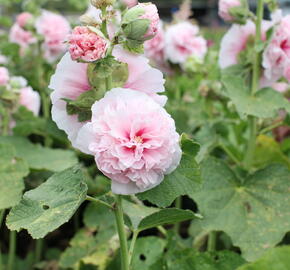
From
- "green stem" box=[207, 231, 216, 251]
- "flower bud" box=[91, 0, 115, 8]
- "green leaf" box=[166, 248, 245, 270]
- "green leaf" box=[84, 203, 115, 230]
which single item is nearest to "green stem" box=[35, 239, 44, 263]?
"green leaf" box=[84, 203, 115, 230]

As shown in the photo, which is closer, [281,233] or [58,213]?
[58,213]

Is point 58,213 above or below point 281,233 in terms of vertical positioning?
above

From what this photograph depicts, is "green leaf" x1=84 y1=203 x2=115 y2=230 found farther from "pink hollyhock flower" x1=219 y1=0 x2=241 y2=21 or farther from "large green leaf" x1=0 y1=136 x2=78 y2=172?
"pink hollyhock flower" x1=219 y1=0 x2=241 y2=21

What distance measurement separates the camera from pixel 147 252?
1.47 m

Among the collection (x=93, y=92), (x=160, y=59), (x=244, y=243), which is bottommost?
(x=160, y=59)

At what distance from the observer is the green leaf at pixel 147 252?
1430 millimetres

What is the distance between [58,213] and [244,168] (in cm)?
74

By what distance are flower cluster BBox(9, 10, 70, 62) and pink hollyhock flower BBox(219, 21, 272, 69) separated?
759mm

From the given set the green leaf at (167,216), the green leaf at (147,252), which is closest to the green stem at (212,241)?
the green leaf at (147,252)

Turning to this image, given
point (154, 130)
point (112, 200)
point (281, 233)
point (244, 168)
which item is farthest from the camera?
point (244, 168)

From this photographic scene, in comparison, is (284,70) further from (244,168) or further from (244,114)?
(244,168)

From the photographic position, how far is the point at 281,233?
1270 mm

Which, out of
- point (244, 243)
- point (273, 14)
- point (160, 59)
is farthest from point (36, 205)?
point (160, 59)

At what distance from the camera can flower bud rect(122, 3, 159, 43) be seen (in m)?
0.89
